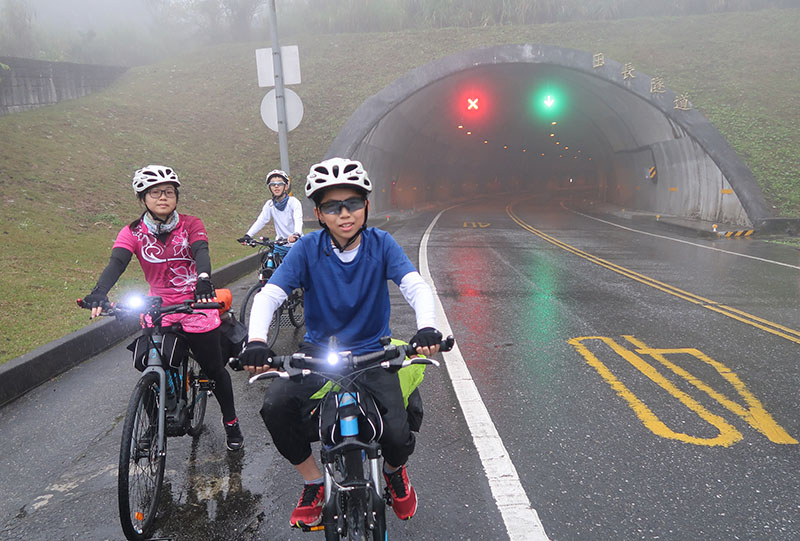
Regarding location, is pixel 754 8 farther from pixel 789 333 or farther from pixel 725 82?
pixel 789 333

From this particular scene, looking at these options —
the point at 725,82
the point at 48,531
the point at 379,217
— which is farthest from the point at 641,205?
the point at 48,531

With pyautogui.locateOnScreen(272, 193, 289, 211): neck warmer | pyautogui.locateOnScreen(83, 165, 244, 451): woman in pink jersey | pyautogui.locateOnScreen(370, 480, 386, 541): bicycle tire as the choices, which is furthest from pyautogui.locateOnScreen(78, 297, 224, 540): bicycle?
pyautogui.locateOnScreen(272, 193, 289, 211): neck warmer

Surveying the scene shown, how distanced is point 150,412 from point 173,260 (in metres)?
1.09

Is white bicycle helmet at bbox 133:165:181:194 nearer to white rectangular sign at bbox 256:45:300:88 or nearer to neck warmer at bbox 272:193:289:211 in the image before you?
neck warmer at bbox 272:193:289:211

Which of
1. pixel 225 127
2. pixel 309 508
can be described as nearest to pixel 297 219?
pixel 309 508

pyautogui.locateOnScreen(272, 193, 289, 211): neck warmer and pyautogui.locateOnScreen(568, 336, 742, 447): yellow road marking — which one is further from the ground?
pyautogui.locateOnScreen(272, 193, 289, 211): neck warmer

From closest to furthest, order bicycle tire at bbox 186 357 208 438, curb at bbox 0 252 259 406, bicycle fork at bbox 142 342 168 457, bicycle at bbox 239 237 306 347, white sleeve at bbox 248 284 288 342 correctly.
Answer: white sleeve at bbox 248 284 288 342 → bicycle fork at bbox 142 342 168 457 → bicycle tire at bbox 186 357 208 438 → curb at bbox 0 252 259 406 → bicycle at bbox 239 237 306 347

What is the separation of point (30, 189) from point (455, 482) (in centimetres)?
1431

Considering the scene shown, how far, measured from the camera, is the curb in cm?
514

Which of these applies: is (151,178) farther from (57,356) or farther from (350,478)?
(57,356)

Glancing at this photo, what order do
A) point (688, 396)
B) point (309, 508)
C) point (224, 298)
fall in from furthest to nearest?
1. point (688, 396)
2. point (224, 298)
3. point (309, 508)

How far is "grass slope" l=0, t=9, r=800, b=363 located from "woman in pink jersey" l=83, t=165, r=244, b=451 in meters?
3.01

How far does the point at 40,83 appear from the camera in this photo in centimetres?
2381

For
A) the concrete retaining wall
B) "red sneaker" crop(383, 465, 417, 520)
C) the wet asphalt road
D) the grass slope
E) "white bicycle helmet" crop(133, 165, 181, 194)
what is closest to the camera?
"red sneaker" crop(383, 465, 417, 520)
